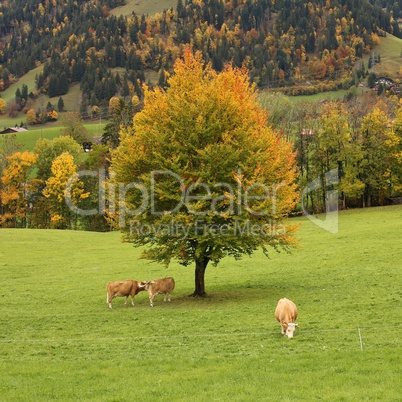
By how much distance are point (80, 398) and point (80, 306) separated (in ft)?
53.6

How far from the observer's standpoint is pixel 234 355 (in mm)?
19609

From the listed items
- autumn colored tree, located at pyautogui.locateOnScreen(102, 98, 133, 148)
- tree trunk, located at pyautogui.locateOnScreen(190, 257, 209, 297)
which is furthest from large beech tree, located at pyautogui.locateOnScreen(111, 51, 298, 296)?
autumn colored tree, located at pyautogui.locateOnScreen(102, 98, 133, 148)

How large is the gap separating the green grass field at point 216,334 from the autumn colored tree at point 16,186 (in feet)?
148

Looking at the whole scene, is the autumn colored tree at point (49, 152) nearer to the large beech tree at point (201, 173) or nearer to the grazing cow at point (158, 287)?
the grazing cow at point (158, 287)

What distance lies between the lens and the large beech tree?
29.3 meters

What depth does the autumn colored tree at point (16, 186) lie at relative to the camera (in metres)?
89.8

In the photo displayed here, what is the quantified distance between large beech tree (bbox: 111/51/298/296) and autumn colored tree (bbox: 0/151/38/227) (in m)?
63.4

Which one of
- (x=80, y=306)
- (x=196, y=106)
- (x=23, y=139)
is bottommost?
(x=80, y=306)

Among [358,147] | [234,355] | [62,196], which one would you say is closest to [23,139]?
[62,196]

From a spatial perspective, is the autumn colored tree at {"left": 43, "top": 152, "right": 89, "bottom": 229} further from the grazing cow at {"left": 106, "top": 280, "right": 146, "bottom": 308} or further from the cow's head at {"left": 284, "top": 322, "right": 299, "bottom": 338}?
the cow's head at {"left": 284, "top": 322, "right": 299, "bottom": 338}

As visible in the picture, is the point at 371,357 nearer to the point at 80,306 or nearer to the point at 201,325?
the point at 201,325

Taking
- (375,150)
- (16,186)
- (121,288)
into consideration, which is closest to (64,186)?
(16,186)

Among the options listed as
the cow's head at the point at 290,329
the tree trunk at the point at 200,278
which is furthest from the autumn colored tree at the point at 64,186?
the cow's head at the point at 290,329

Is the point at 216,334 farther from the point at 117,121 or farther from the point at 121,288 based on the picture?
the point at 117,121
